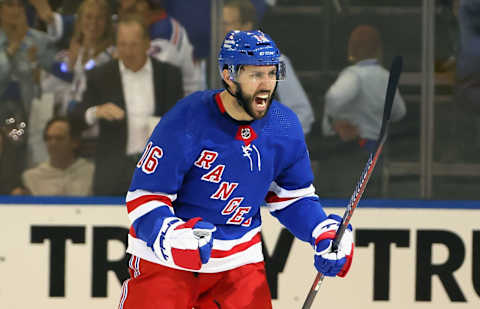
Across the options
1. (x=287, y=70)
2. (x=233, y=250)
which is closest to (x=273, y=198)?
(x=233, y=250)

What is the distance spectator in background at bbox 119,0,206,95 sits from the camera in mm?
4164

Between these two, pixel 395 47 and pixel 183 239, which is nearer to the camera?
pixel 183 239

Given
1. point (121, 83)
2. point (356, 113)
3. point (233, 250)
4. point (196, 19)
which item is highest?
point (196, 19)

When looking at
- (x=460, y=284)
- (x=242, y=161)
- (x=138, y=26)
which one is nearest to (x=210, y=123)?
(x=242, y=161)

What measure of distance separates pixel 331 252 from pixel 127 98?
1598 mm

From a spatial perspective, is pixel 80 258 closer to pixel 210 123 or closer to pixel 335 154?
pixel 335 154

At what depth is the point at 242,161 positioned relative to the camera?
9.39 feet

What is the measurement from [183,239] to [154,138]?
1.13ft

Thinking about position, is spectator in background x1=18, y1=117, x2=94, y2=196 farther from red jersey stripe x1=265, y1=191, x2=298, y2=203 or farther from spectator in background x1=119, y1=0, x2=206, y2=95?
red jersey stripe x1=265, y1=191, x2=298, y2=203

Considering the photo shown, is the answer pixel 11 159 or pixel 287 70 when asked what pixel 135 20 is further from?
pixel 11 159

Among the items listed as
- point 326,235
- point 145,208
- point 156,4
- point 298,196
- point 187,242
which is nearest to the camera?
point 187,242

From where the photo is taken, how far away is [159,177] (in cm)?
281

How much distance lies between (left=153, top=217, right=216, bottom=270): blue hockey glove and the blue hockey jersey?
0.13 ft

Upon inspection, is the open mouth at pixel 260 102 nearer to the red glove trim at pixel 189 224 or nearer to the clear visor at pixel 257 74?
the clear visor at pixel 257 74
